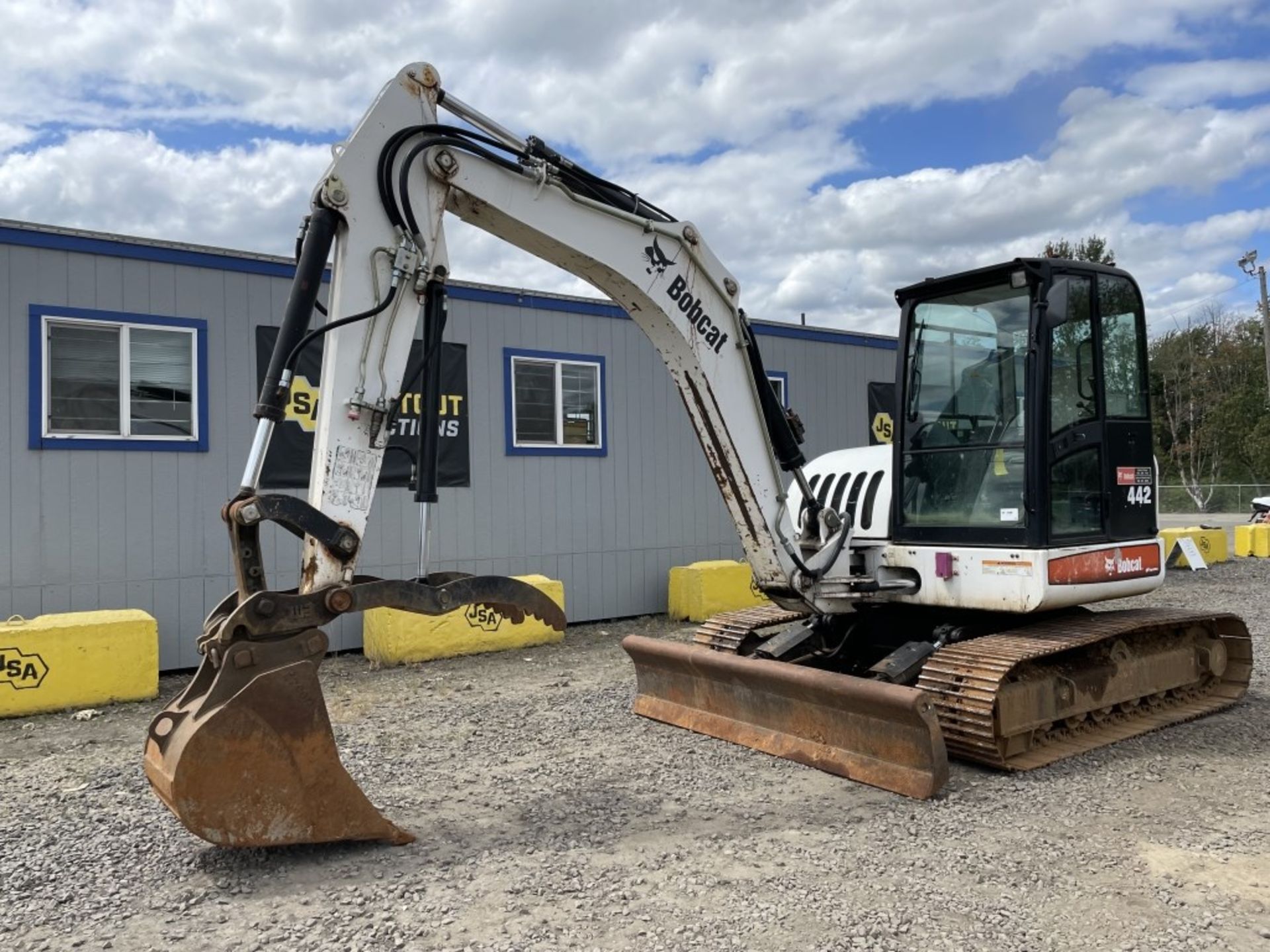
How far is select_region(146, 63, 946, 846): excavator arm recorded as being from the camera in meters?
3.67

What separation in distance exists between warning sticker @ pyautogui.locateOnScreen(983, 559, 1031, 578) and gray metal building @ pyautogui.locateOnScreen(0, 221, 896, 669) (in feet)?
17.8

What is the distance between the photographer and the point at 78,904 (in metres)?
3.58

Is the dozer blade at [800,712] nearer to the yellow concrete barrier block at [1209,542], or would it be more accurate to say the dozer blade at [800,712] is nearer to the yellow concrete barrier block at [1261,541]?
the yellow concrete barrier block at [1209,542]

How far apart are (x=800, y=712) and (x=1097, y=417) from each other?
7.84ft

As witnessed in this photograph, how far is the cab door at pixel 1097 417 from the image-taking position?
17.7 ft

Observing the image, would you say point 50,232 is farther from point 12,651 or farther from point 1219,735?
point 1219,735

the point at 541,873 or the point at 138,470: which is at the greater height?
the point at 138,470

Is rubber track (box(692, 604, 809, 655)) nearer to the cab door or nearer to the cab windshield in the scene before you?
the cab windshield

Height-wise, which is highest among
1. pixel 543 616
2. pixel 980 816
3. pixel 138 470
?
pixel 138 470

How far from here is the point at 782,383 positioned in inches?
480

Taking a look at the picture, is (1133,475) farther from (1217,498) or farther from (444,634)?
(1217,498)

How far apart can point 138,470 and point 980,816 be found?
6881mm

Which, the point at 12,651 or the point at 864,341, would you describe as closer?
the point at 12,651

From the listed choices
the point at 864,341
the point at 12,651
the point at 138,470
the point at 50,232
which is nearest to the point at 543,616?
the point at 12,651
